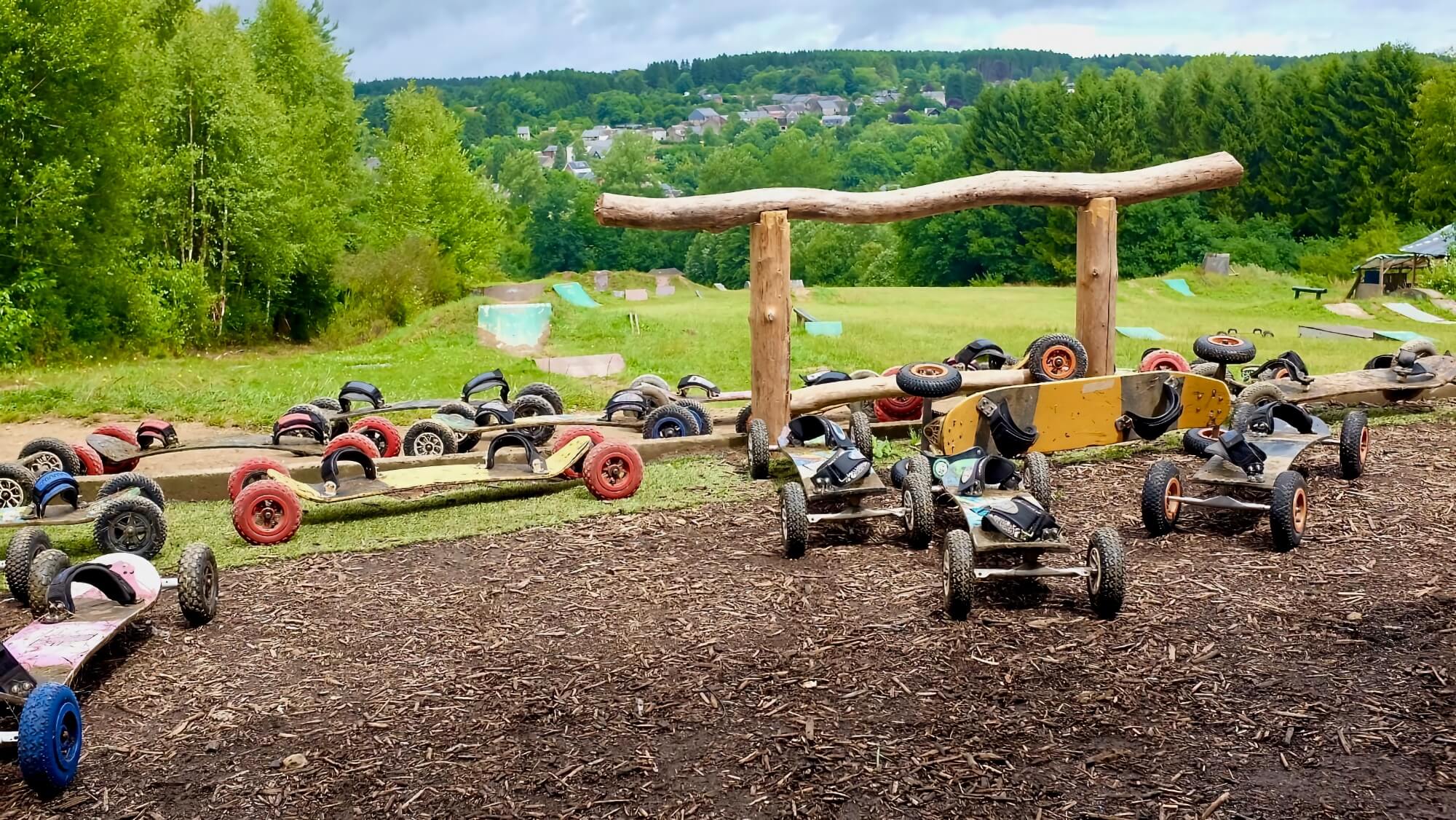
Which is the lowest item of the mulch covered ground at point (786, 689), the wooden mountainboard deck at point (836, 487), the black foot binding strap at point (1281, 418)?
the mulch covered ground at point (786, 689)

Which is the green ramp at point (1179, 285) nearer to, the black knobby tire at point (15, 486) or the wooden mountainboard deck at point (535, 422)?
the wooden mountainboard deck at point (535, 422)

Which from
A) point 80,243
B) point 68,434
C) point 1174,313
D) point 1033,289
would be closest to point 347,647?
point 68,434

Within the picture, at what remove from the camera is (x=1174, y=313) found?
30.9 m

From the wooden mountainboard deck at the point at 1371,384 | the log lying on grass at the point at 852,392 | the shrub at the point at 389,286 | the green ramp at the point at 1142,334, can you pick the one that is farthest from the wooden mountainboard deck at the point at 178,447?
the shrub at the point at 389,286

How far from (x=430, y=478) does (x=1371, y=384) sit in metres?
9.22

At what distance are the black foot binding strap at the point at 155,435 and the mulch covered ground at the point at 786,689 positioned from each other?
3564mm

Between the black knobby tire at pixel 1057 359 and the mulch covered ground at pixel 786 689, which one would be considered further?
the black knobby tire at pixel 1057 359

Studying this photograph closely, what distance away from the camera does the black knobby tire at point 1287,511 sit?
788 centimetres

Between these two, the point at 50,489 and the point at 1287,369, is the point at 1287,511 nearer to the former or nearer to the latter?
the point at 1287,369

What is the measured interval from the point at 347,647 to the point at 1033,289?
119 ft

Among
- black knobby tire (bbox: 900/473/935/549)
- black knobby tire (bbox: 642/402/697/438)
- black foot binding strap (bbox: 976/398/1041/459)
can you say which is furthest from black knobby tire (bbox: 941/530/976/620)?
black knobby tire (bbox: 642/402/697/438)

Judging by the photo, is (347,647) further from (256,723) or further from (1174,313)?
(1174,313)

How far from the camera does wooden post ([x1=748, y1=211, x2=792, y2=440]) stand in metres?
11.2

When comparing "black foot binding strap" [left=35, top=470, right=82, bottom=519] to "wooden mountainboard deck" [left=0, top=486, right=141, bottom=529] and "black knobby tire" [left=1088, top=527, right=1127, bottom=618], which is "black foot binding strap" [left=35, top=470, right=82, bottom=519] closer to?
"wooden mountainboard deck" [left=0, top=486, right=141, bottom=529]
